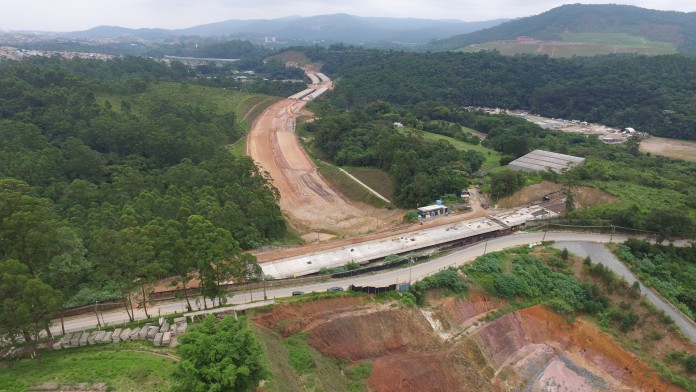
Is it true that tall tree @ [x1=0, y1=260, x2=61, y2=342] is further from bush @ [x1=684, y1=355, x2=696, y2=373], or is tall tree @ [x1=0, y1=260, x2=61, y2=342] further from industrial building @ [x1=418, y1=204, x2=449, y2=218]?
bush @ [x1=684, y1=355, x2=696, y2=373]

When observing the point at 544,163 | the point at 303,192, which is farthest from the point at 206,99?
the point at 544,163

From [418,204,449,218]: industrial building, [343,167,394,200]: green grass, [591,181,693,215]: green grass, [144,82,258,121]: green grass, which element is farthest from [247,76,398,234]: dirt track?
[591,181,693,215]: green grass

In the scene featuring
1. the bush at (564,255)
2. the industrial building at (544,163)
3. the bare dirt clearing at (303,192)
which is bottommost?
the bare dirt clearing at (303,192)

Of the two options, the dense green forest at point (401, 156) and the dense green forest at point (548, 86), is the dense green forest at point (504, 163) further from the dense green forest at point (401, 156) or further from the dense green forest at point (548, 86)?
the dense green forest at point (548, 86)

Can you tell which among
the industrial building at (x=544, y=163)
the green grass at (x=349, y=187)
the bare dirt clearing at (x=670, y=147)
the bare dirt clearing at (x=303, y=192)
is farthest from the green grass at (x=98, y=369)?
the bare dirt clearing at (x=670, y=147)

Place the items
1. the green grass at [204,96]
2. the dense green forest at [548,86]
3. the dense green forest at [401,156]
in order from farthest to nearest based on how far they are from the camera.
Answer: the dense green forest at [548,86], the green grass at [204,96], the dense green forest at [401,156]

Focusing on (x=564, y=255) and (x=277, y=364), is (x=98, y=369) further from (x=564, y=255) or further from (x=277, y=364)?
(x=564, y=255)
